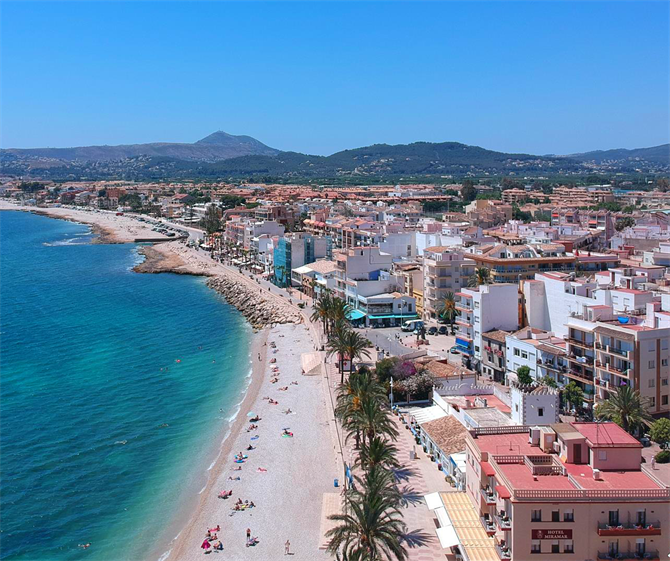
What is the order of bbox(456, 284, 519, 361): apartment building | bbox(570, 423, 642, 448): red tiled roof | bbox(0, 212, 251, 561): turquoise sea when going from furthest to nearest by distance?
bbox(456, 284, 519, 361): apartment building < bbox(0, 212, 251, 561): turquoise sea < bbox(570, 423, 642, 448): red tiled roof

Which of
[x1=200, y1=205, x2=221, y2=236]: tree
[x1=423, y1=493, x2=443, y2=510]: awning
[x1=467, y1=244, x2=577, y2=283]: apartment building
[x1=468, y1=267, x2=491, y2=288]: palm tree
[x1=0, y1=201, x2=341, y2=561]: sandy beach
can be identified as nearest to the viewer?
[x1=423, y1=493, x2=443, y2=510]: awning

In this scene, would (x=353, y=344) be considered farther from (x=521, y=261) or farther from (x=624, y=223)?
(x=624, y=223)

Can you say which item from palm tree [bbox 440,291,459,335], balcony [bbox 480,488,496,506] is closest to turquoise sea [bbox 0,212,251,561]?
balcony [bbox 480,488,496,506]

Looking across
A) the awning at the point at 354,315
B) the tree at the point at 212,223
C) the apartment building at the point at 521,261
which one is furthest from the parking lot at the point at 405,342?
the tree at the point at 212,223

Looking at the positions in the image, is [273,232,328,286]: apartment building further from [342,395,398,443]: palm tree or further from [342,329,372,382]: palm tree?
[342,395,398,443]: palm tree

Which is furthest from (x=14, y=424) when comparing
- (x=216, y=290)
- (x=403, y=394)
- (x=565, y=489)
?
(x=216, y=290)

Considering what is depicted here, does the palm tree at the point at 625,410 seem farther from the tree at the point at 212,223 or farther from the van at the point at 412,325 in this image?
the tree at the point at 212,223
